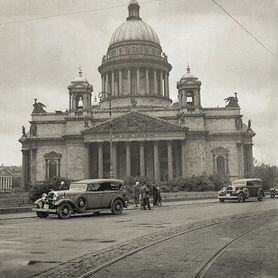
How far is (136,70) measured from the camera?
79.6 meters

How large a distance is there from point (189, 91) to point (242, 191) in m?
38.3

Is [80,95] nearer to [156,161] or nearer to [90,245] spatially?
[156,161]

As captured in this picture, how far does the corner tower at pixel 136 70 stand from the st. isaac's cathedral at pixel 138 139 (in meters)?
1.39

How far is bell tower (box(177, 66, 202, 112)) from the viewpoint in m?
68.5

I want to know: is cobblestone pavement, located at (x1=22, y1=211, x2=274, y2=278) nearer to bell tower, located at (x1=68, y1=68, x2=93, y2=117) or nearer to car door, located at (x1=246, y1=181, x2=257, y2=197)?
car door, located at (x1=246, y1=181, x2=257, y2=197)

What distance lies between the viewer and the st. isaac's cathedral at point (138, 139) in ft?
214

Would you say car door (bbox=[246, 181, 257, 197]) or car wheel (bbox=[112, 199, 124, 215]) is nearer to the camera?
car wheel (bbox=[112, 199, 124, 215])

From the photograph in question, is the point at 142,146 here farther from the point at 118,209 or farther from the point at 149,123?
the point at 118,209

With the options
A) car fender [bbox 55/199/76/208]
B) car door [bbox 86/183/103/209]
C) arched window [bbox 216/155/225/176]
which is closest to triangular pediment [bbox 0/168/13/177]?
arched window [bbox 216/155/225/176]

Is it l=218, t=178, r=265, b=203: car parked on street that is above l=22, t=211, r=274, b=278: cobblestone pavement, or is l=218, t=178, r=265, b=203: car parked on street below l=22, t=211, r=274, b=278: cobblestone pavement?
above

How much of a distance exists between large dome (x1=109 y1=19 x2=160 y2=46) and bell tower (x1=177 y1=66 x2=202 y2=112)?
665 inches

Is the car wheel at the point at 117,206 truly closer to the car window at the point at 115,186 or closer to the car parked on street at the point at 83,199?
the car parked on street at the point at 83,199

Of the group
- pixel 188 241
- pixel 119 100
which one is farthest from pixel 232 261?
pixel 119 100

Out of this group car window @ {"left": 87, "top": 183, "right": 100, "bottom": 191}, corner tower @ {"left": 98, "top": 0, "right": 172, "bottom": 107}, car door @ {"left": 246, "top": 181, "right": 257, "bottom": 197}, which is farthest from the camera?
corner tower @ {"left": 98, "top": 0, "right": 172, "bottom": 107}
